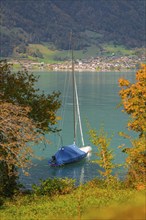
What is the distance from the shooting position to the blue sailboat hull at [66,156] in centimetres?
5697

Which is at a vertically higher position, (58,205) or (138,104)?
(138,104)

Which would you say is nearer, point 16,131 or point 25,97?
point 16,131

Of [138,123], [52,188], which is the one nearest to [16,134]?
[138,123]

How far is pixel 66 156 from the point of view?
58656mm

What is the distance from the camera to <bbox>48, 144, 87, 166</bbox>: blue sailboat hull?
5697cm

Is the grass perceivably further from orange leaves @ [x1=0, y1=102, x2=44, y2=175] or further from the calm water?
the calm water

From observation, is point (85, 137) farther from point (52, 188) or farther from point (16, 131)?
point (16, 131)

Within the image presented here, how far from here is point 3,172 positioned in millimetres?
27016

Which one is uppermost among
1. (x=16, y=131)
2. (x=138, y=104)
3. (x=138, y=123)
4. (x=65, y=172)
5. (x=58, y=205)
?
(x=138, y=104)

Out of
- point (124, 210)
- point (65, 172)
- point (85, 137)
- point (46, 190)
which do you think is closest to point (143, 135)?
point (46, 190)

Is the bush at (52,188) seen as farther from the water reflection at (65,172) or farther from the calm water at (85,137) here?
the water reflection at (65,172)

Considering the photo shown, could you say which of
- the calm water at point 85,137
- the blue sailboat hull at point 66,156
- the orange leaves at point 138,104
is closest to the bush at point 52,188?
the calm water at point 85,137

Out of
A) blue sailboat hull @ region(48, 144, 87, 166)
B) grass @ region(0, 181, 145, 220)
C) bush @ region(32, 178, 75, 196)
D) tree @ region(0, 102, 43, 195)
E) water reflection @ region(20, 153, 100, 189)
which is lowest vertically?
water reflection @ region(20, 153, 100, 189)

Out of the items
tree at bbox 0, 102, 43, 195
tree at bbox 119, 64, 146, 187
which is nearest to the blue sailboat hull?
tree at bbox 119, 64, 146, 187
